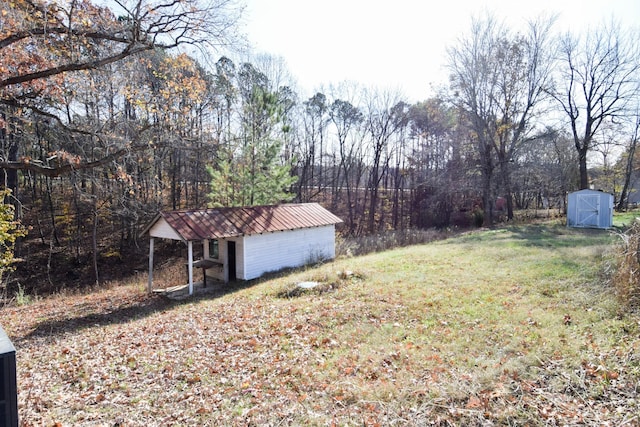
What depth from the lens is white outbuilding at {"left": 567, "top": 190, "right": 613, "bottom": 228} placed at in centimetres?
1711

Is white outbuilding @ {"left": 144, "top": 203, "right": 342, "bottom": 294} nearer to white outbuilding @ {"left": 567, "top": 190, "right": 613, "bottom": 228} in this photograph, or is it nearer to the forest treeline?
the forest treeline

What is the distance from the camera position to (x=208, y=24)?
7422 mm

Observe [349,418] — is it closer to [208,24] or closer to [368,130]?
[208,24]

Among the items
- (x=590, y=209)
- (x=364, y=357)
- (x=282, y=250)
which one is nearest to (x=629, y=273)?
(x=364, y=357)

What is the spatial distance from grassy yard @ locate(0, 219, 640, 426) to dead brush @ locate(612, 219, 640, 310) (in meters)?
0.23

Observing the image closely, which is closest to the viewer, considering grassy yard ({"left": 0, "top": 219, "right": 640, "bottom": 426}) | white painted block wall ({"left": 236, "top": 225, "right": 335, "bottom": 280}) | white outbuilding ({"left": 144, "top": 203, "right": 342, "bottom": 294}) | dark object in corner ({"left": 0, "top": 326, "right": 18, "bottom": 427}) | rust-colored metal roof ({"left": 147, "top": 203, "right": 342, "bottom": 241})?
dark object in corner ({"left": 0, "top": 326, "right": 18, "bottom": 427})

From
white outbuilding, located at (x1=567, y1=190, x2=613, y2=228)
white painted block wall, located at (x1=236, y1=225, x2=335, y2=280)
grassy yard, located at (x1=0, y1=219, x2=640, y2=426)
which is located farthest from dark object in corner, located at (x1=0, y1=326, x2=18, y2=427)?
white outbuilding, located at (x1=567, y1=190, x2=613, y2=228)

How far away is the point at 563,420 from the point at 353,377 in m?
2.25

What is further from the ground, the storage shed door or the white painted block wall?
the storage shed door

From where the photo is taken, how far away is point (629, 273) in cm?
549

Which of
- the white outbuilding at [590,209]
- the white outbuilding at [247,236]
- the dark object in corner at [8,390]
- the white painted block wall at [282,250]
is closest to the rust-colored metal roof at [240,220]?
the white outbuilding at [247,236]

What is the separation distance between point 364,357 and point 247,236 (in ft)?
27.2

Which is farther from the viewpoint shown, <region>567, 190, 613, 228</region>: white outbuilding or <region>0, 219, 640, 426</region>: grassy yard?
<region>567, 190, 613, 228</region>: white outbuilding

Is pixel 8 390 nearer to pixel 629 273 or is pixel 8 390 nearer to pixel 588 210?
pixel 629 273
